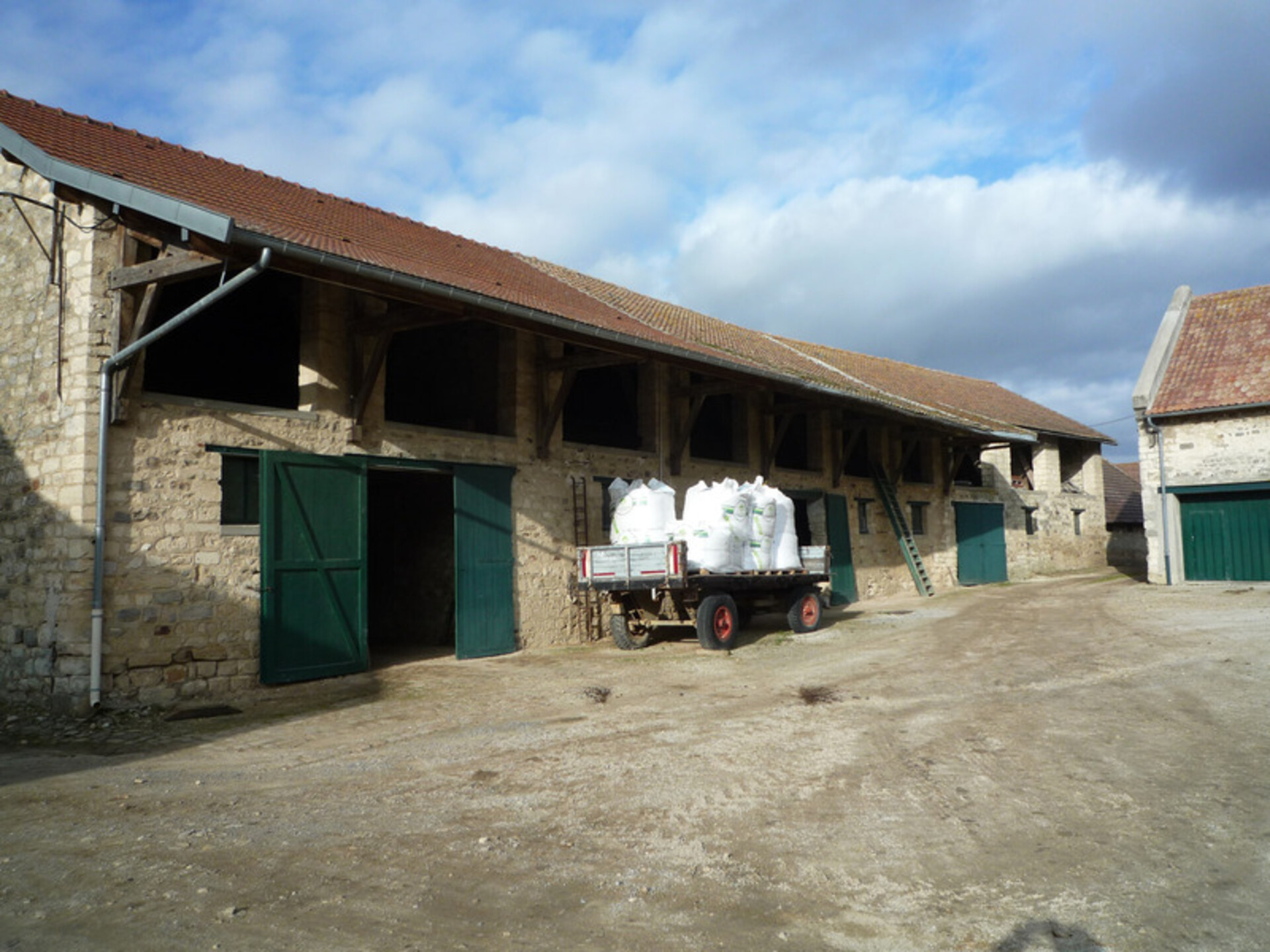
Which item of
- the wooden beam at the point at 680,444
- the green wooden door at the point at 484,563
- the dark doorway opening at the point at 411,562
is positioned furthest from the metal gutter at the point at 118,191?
the wooden beam at the point at 680,444

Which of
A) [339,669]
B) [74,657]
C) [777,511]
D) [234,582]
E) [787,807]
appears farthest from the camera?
[777,511]

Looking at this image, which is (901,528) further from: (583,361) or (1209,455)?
(583,361)

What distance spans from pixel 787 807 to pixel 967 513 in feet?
60.4

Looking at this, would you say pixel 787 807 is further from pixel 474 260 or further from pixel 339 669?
pixel 474 260

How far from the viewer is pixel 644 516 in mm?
11227

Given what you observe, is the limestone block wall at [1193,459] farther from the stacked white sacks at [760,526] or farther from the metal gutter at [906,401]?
the stacked white sacks at [760,526]

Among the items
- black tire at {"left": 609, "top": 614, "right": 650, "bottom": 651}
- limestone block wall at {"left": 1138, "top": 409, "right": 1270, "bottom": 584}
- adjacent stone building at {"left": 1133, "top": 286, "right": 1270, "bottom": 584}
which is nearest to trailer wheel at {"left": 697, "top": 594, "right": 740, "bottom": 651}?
black tire at {"left": 609, "top": 614, "right": 650, "bottom": 651}

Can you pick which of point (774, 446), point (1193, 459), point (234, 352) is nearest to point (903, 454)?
point (774, 446)

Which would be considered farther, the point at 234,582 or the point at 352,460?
the point at 352,460

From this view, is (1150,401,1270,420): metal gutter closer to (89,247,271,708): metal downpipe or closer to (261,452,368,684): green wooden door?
(261,452,368,684): green wooden door

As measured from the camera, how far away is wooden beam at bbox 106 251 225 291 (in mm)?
7516

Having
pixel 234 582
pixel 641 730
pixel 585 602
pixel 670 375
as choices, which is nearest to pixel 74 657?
pixel 234 582

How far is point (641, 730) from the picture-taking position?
670 centimetres

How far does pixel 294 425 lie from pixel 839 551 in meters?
11.2
